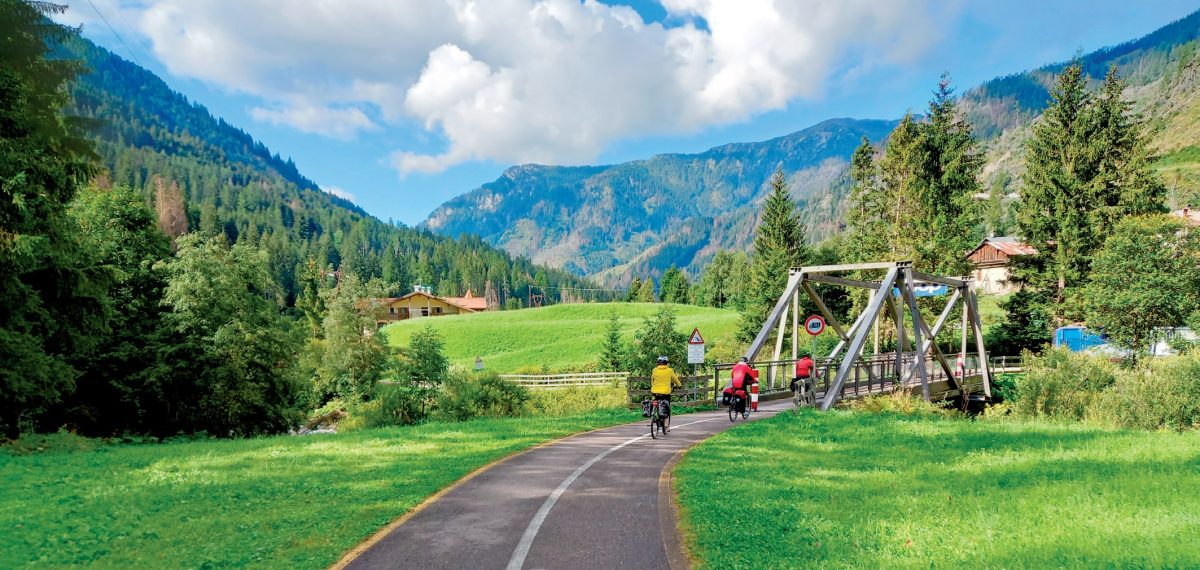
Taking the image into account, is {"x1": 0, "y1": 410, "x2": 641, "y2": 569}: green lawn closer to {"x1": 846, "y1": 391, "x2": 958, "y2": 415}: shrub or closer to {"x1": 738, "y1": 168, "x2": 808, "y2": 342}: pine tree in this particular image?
{"x1": 846, "y1": 391, "x2": 958, "y2": 415}: shrub

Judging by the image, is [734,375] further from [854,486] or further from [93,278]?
[93,278]

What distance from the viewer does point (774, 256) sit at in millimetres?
52750

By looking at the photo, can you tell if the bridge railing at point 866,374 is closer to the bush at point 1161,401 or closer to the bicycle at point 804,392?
the bicycle at point 804,392

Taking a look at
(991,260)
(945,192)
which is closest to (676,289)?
(991,260)

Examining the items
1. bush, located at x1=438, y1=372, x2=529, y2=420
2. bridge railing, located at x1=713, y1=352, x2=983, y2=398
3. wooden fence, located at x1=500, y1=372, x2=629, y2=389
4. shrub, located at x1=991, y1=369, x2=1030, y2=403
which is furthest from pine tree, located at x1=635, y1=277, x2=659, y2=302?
bush, located at x1=438, y1=372, x2=529, y2=420

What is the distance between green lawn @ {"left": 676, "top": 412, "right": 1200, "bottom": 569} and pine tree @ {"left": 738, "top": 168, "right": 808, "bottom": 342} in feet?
129

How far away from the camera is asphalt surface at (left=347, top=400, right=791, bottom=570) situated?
6.06 m

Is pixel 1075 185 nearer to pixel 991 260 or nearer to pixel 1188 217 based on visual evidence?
pixel 1188 217

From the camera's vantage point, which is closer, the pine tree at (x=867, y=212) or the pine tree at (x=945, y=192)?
the pine tree at (x=945, y=192)

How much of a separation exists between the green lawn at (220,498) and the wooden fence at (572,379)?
2720cm

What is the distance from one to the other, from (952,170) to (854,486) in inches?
1645

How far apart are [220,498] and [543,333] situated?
67.9 metres

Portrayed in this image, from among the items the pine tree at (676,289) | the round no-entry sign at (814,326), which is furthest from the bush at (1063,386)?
the pine tree at (676,289)

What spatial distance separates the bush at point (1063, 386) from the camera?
74.1 ft
